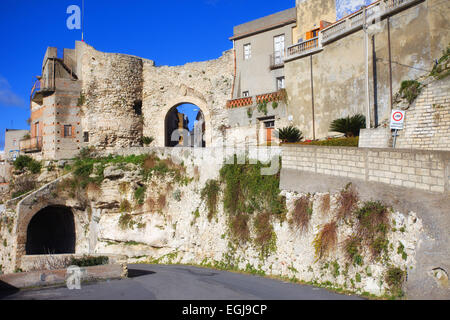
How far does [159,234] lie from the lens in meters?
19.0

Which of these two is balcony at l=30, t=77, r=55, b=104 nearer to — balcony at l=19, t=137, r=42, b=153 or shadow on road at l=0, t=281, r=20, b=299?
balcony at l=19, t=137, r=42, b=153

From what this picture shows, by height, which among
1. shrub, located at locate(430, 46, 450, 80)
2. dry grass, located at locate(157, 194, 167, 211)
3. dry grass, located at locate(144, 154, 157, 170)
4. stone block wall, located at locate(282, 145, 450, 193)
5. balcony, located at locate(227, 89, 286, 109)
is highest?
balcony, located at locate(227, 89, 286, 109)

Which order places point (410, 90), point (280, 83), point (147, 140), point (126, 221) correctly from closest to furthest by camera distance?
point (410, 90)
point (126, 221)
point (280, 83)
point (147, 140)

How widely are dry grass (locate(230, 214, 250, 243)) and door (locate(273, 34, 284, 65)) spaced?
11660 millimetres

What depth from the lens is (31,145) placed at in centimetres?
2584

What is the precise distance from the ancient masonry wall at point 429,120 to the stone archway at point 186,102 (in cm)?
1306

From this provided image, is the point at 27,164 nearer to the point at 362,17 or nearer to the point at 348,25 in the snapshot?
the point at 348,25

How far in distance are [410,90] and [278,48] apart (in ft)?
35.1

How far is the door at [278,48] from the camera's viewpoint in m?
22.8

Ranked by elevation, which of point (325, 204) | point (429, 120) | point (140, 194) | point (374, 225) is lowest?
point (374, 225)

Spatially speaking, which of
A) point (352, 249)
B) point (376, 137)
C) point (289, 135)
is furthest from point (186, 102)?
point (352, 249)

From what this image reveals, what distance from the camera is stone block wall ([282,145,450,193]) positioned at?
27.1ft

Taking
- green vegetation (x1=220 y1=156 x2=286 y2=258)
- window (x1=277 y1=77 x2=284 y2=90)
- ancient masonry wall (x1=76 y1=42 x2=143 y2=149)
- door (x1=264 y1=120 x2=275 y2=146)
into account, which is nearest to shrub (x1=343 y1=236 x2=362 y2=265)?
A: green vegetation (x1=220 y1=156 x2=286 y2=258)
